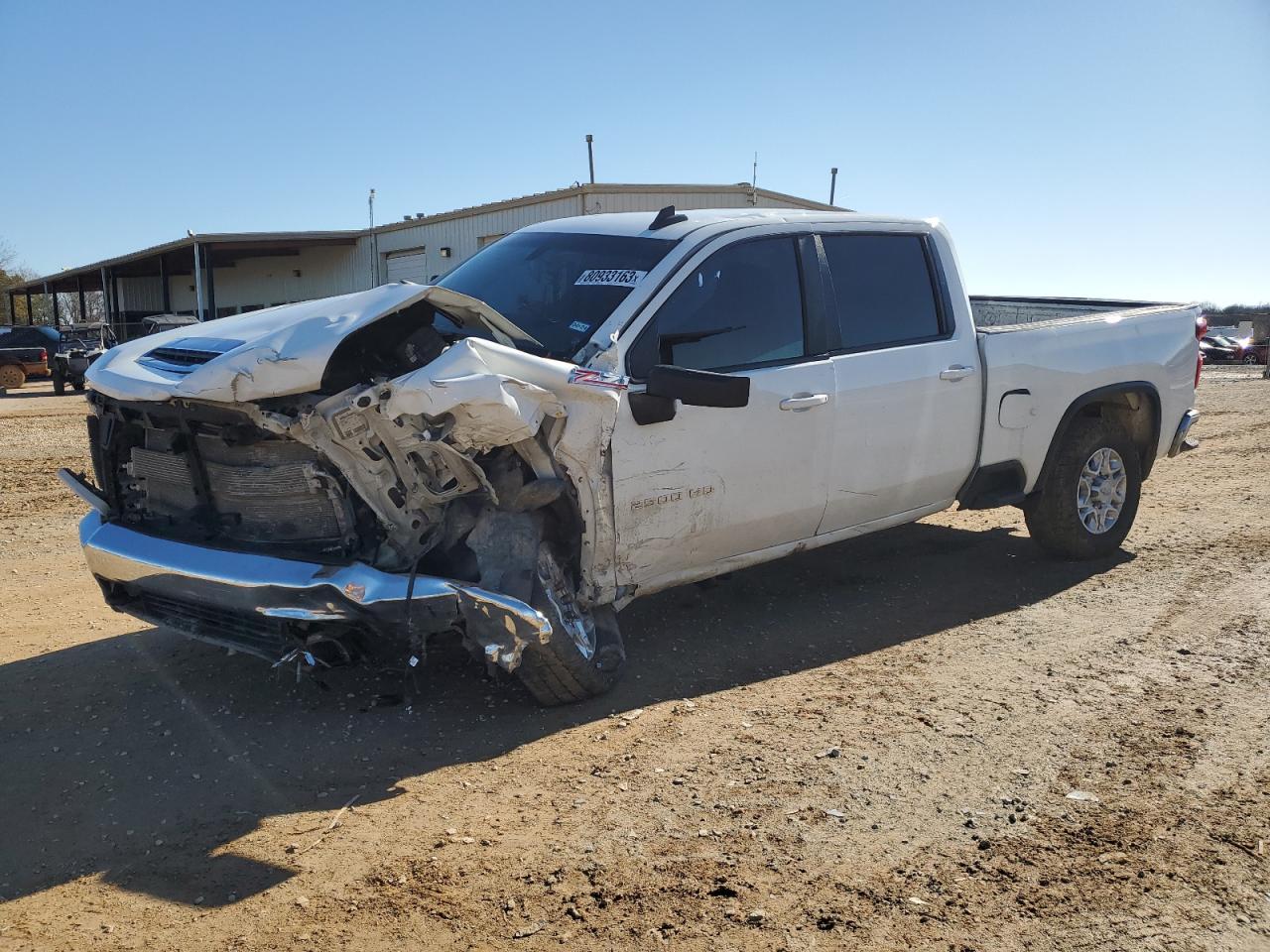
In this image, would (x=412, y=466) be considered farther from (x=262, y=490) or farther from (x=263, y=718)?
(x=263, y=718)

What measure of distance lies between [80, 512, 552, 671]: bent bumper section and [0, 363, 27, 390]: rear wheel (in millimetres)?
26024

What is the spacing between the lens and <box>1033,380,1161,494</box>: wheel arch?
6375 mm

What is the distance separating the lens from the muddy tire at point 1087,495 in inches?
255

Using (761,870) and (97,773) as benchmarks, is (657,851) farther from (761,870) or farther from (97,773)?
(97,773)

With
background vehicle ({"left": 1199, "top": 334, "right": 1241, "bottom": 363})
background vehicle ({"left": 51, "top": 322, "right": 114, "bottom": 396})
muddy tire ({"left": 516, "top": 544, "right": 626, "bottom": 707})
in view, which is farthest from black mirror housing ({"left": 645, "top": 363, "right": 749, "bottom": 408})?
background vehicle ({"left": 1199, "top": 334, "right": 1241, "bottom": 363})

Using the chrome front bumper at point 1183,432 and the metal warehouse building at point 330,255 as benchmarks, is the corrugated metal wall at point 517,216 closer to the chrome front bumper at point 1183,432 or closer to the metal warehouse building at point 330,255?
the metal warehouse building at point 330,255

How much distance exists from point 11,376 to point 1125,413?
26981mm

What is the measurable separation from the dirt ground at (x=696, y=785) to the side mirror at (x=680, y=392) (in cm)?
126

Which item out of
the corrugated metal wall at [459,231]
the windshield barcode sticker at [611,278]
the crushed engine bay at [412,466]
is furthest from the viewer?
the corrugated metal wall at [459,231]

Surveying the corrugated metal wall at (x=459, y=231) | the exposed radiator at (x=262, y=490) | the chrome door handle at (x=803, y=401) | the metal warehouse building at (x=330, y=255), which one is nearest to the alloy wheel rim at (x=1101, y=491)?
the chrome door handle at (x=803, y=401)

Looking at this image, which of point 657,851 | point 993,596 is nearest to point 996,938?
point 657,851

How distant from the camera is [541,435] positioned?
420cm

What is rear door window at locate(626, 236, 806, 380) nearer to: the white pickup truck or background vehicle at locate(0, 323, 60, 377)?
the white pickup truck

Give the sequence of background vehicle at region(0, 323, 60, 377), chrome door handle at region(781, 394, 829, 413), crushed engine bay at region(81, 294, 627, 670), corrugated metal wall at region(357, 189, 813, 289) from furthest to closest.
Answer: background vehicle at region(0, 323, 60, 377)
corrugated metal wall at region(357, 189, 813, 289)
chrome door handle at region(781, 394, 829, 413)
crushed engine bay at region(81, 294, 627, 670)
